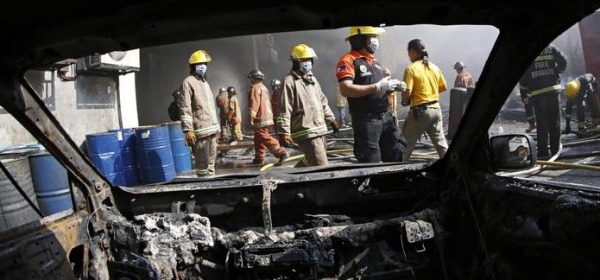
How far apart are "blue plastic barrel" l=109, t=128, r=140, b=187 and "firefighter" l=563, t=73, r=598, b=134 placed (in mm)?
7433

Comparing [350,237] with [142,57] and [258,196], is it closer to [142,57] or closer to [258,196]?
[258,196]

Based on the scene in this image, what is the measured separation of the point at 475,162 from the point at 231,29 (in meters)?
1.34

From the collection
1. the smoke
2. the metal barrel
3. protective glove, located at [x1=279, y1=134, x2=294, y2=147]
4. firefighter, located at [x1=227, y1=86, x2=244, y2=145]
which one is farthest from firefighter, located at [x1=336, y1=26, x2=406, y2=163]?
the smoke

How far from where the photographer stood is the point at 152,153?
6090 mm

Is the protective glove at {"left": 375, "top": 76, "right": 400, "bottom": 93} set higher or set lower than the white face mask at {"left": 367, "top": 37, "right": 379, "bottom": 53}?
lower

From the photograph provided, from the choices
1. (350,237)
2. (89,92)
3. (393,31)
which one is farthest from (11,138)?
(393,31)

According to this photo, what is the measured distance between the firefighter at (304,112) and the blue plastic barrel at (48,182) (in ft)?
8.35

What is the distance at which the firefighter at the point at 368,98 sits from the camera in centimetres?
437

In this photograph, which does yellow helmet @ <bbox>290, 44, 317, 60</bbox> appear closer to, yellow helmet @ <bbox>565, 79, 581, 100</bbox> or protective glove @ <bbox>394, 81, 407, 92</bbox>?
protective glove @ <bbox>394, 81, 407, 92</bbox>

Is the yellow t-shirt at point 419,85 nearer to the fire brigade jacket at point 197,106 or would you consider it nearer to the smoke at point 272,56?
the fire brigade jacket at point 197,106

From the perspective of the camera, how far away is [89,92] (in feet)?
23.3

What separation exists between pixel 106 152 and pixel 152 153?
605mm

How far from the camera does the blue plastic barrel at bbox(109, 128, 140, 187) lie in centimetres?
604

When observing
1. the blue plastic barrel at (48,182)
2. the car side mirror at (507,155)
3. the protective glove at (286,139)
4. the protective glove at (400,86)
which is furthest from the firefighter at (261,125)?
the car side mirror at (507,155)
